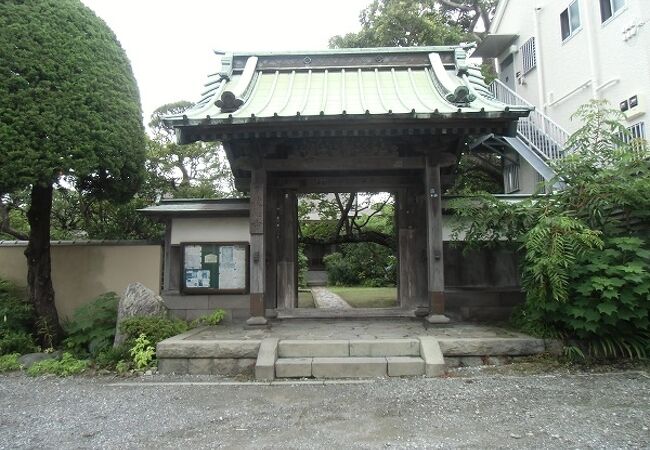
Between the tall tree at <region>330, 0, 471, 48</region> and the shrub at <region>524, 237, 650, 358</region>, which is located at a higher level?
the tall tree at <region>330, 0, 471, 48</region>

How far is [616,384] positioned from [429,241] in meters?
3.22

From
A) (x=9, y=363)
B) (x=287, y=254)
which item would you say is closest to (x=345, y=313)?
(x=287, y=254)

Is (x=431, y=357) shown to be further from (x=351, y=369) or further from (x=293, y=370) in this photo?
(x=293, y=370)

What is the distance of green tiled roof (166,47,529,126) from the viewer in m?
6.44

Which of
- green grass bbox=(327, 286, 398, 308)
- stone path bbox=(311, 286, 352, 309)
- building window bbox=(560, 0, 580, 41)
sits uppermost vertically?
building window bbox=(560, 0, 580, 41)

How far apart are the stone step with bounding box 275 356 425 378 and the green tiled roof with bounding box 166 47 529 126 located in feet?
11.6

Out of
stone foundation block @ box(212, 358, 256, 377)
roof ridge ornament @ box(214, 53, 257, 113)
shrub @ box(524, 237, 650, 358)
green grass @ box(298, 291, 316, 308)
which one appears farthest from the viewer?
green grass @ box(298, 291, 316, 308)

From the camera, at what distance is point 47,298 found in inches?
320

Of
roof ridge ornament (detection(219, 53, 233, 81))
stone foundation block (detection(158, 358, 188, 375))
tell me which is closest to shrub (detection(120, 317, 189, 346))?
stone foundation block (detection(158, 358, 188, 375))

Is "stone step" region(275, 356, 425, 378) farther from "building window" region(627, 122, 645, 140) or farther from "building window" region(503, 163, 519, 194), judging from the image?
"building window" region(503, 163, 519, 194)

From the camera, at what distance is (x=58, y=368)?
19.9ft

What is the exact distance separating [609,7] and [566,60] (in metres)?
1.93

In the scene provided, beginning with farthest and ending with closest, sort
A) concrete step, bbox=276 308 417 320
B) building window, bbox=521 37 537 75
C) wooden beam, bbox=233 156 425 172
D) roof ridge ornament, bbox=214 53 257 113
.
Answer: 1. building window, bbox=521 37 537 75
2. concrete step, bbox=276 308 417 320
3. wooden beam, bbox=233 156 425 172
4. roof ridge ornament, bbox=214 53 257 113

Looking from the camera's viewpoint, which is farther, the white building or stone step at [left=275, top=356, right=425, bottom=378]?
the white building
